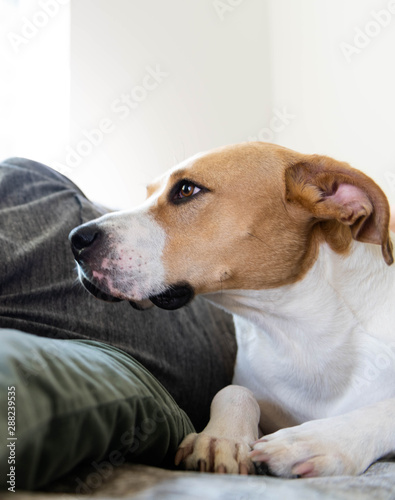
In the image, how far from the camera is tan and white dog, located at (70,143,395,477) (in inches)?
49.6

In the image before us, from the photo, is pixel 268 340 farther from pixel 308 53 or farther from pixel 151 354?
pixel 308 53

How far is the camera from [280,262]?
4.39ft

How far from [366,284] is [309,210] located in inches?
10.4

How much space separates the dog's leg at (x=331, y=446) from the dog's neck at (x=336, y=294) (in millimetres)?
300

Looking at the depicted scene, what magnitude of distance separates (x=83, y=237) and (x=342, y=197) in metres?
0.70

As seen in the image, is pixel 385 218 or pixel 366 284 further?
pixel 366 284

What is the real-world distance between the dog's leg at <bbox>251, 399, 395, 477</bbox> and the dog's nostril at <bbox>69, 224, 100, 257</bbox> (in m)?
0.64

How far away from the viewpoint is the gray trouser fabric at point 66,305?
1.36 meters

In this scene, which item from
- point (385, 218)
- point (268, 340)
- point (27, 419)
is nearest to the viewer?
point (27, 419)

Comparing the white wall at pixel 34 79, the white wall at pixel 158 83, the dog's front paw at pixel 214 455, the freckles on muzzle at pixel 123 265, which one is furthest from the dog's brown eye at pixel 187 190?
the white wall at pixel 34 79

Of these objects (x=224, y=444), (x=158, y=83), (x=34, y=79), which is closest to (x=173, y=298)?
(x=224, y=444)

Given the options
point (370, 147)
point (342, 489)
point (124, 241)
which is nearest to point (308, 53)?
point (370, 147)

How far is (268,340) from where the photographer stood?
1.50 metres

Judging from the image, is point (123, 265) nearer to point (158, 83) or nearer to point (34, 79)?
point (34, 79)
